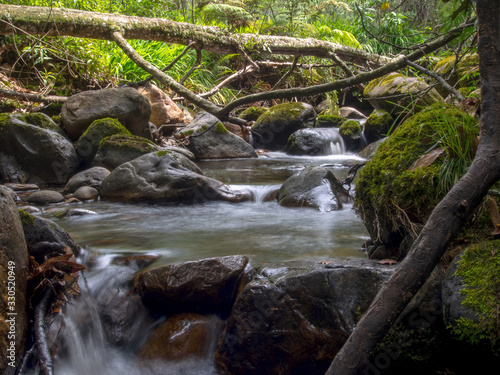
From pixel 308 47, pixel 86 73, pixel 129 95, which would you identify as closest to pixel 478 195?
pixel 308 47

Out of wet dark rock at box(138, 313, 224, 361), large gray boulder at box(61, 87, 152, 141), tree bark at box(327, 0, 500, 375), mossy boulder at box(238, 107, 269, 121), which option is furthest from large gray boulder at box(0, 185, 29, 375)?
mossy boulder at box(238, 107, 269, 121)

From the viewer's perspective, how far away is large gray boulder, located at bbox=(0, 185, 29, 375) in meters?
1.98

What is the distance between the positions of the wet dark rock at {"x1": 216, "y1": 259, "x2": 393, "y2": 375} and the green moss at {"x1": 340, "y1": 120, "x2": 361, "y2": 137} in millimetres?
8673

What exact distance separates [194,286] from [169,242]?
122 centimetres

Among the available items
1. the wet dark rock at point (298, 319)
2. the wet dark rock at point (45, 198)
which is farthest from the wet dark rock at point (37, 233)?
the wet dark rock at point (45, 198)

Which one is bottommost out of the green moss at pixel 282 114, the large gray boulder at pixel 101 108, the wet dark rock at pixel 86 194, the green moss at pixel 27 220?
the wet dark rock at pixel 86 194

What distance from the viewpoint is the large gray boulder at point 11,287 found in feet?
6.51

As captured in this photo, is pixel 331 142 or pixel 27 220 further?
pixel 331 142

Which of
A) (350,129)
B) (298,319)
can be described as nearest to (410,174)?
(298,319)

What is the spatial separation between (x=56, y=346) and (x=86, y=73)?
325 inches

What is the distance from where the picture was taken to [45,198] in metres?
5.68

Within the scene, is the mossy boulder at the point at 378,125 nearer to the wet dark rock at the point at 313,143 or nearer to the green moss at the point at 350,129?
the green moss at the point at 350,129

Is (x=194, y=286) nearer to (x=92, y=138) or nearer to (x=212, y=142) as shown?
(x=92, y=138)

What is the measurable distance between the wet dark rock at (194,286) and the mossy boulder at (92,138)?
199 inches
